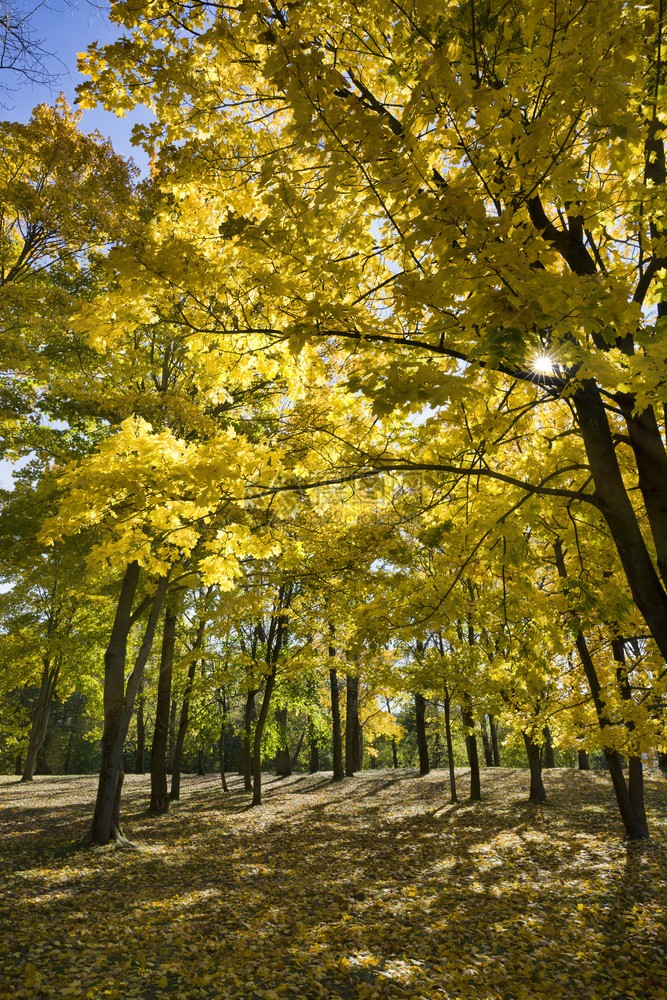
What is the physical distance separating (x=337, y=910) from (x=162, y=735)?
836 cm

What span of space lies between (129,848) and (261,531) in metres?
7.26

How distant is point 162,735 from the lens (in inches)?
515

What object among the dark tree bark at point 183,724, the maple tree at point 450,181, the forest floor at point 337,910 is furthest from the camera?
the dark tree bark at point 183,724

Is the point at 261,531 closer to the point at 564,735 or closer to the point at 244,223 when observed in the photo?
the point at 244,223

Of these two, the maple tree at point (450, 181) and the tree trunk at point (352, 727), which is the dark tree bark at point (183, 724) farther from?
the maple tree at point (450, 181)

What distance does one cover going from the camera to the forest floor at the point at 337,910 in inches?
169

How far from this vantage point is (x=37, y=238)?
7426mm

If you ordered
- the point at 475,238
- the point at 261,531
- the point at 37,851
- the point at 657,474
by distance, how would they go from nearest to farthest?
the point at 475,238 → the point at 657,474 → the point at 261,531 → the point at 37,851

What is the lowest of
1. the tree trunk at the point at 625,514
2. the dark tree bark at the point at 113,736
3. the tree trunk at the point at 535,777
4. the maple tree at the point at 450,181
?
the tree trunk at the point at 535,777

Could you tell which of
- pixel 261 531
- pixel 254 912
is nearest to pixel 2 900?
pixel 254 912

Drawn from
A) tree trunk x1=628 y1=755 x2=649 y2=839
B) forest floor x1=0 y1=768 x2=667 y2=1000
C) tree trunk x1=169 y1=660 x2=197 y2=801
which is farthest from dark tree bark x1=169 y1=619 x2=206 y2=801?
tree trunk x1=628 y1=755 x2=649 y2=839

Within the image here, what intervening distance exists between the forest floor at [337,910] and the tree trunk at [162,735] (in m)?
1.02

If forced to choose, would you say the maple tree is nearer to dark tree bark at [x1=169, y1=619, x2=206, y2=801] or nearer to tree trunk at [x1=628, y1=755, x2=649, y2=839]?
tree trunk at [x1=628, y1=755, x2=649, y2=839]

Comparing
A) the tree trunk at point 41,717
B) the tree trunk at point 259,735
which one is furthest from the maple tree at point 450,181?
the tree trunk at point 41,717
